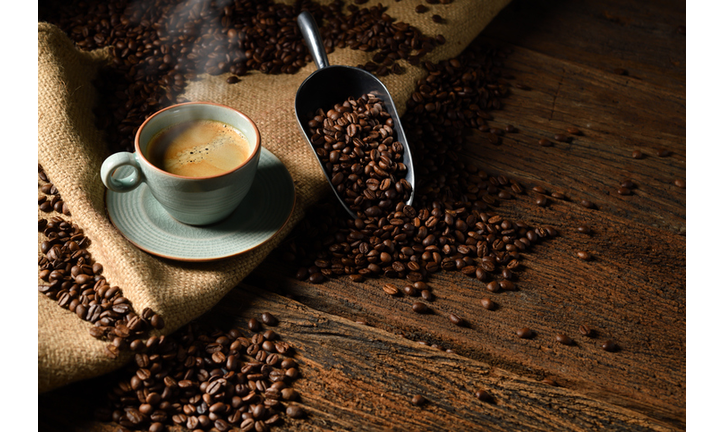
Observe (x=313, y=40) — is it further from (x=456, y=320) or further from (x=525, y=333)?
(x=525, y=333)

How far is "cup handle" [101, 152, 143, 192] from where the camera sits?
130cm

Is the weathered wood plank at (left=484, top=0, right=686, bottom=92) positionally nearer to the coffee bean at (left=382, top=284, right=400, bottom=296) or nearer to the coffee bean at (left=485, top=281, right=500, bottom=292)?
the coffee bean at (left=485, top=281, right=500, bottom=292)

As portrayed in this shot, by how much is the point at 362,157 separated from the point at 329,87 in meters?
0.28

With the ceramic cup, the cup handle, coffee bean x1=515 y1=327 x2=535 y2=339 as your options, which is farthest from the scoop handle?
coffee bean x1=515 y1=327 x2=535 y2=339

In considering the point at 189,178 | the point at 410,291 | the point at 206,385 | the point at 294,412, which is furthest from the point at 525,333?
the point at 189,178

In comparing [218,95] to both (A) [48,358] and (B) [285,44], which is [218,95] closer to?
(B) [285,44]

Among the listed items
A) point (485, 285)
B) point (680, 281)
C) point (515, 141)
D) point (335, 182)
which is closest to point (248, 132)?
point (335, 182)

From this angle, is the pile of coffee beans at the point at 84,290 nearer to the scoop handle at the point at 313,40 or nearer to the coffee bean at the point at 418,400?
the coffee bean at the point at 418,400

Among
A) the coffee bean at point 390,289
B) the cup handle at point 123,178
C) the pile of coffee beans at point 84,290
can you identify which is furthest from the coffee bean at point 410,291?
the cup handle at point 123,178

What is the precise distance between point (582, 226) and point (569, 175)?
0.23m

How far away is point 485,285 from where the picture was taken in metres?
1.55

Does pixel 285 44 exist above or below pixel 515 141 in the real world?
above

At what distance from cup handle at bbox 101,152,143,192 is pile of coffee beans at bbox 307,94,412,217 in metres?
0.51

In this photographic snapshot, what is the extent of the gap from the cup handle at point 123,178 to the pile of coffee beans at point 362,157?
0.51 meters
